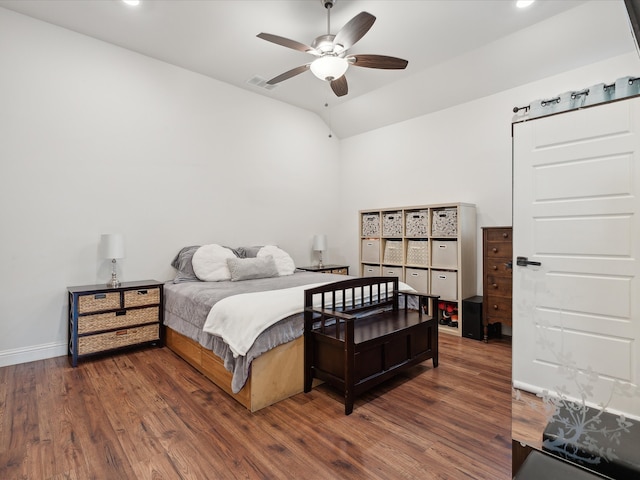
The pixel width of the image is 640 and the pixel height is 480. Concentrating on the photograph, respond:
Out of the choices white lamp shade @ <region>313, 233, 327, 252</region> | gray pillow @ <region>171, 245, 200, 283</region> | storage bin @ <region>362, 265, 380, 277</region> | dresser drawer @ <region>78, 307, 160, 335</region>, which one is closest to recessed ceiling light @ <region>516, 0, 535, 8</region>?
storage bin @ <region>362, 265, 380, 277</region>

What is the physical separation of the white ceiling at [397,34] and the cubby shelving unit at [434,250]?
5.19ft

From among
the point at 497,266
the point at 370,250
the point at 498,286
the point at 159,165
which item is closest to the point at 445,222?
the point at 497,266

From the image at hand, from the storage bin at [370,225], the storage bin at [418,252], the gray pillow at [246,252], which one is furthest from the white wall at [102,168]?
the storage bin at [418,252]

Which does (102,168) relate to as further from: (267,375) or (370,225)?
(370,225)

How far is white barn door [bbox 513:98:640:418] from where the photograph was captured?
150 cm

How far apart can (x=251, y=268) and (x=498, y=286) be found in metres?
2.73

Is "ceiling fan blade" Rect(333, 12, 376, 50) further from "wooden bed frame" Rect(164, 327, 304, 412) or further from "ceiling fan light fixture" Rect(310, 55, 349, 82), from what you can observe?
"wooden bed frame" Rect(164, 327, 304, 412)

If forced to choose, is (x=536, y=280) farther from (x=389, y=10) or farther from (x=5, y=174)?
(x=5, y=174)

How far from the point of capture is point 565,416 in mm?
1070

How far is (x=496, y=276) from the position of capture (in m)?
3.59

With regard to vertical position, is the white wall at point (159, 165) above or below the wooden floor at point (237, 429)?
above

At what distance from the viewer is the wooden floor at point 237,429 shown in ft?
5.55

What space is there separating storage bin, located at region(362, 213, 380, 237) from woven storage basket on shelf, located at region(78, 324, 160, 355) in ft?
10.2

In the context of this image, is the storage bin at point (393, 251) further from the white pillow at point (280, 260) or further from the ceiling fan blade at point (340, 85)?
the ceiling fan blade at point (340, 85)
